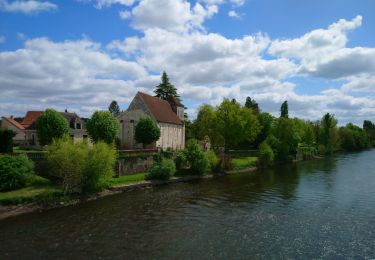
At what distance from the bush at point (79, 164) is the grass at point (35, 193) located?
4.25 feet

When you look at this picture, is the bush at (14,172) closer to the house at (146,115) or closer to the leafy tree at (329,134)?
the house at (146,115)

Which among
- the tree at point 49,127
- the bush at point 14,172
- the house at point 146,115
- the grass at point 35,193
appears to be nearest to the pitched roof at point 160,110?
the house at point 146,115

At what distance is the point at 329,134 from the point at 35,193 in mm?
96036

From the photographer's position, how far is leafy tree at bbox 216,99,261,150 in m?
74.4

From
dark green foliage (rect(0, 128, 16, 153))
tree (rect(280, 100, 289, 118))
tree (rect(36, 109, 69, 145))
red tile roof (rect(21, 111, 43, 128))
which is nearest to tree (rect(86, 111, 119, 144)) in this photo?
tree (rect(36, 109, 69, 145))

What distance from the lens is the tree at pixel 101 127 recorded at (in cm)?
5400

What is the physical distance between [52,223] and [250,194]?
72.8 ft

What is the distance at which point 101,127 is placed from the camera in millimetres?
53906

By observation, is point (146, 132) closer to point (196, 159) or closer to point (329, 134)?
point (196, 159)

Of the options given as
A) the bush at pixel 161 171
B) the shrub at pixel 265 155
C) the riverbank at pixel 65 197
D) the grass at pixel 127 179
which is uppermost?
the shrub at pixel 265 155

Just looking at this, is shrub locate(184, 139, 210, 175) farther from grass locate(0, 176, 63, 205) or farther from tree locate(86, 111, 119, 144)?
grass locate(0, 176, 63, 205)

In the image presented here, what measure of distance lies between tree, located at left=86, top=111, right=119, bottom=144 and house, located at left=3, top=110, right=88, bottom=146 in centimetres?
1594

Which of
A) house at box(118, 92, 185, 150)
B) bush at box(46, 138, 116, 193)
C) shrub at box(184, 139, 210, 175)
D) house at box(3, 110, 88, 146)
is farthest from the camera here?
house at box(118, 92, 185, 150)

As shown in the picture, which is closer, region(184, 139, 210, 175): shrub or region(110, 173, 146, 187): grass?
region(110, 173, 146, 187): grass
